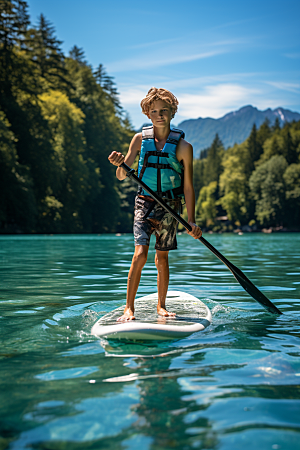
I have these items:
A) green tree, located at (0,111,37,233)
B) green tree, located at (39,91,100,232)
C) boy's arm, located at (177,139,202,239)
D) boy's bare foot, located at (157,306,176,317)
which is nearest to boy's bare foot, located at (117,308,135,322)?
boy's bare foot, located at (157,306,176,317)

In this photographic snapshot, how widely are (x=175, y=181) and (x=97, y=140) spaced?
55.6 m

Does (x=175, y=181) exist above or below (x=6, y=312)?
above

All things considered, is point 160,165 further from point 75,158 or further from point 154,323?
point 75,158

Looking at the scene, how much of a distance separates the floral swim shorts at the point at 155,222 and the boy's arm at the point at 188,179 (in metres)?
0.15

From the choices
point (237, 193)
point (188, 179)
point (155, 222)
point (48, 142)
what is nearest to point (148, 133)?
point (188, 179)

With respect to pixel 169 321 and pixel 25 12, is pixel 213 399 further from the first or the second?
pixel 25 12

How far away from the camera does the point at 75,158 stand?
154ft

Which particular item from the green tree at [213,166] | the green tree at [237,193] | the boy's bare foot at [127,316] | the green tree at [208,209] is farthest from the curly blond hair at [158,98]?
the green tree at [213,166]

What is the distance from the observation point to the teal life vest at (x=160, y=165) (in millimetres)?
4805

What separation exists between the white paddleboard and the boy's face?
183 cm

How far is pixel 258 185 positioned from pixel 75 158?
3665cm

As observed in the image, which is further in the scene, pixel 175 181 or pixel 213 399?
pixel 175 181

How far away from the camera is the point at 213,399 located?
2.65 meters

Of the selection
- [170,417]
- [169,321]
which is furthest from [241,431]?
[169,321]
